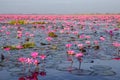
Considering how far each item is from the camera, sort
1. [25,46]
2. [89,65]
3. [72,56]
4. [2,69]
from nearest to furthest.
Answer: [2,69]
[89,65]
[72,56]
[25,46]

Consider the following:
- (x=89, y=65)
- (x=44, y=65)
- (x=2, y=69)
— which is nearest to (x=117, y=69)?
(x=89, y=65)

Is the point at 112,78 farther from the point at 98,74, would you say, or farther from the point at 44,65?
the point at 44,65

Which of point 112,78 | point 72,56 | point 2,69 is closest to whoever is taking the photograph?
point 112,78

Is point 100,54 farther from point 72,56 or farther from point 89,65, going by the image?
point 89,65

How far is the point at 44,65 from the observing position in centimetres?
733

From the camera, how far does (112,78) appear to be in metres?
6.07

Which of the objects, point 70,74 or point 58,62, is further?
point 58,62

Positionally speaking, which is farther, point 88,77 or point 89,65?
point 89,65

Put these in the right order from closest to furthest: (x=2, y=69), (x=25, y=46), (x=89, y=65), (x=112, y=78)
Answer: (x=112, y=78)
(x=2, y=69)
(x=89, y=65)
(x=25, y=46)

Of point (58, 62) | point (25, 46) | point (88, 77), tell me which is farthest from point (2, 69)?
point (25, 46)

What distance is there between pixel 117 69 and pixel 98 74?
899mm

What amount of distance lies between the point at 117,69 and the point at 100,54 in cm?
218

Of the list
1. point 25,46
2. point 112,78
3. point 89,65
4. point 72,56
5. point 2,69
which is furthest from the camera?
point 25,46

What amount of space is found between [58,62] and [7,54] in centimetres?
221
